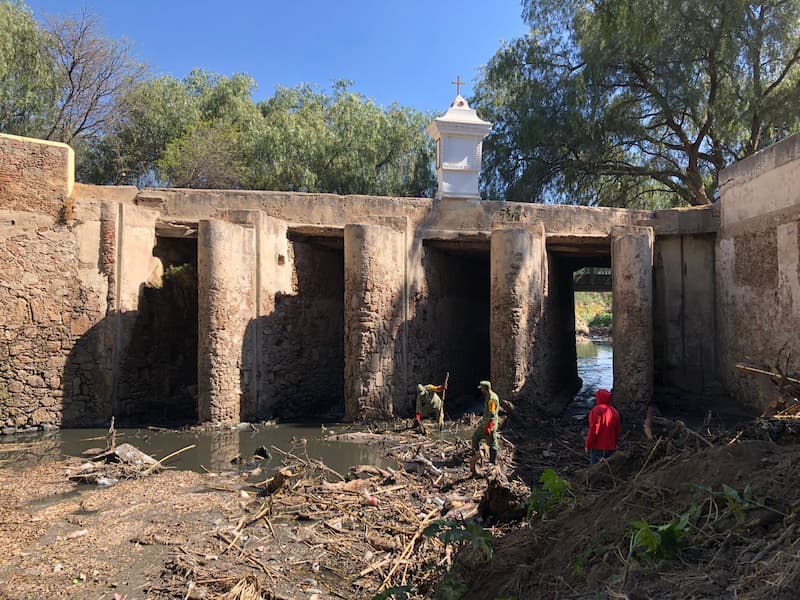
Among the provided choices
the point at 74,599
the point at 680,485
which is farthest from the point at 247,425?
the point at 680,485

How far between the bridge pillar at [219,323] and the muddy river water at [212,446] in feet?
1.83

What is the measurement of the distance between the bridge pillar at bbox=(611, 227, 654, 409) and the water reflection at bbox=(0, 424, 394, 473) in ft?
17.3

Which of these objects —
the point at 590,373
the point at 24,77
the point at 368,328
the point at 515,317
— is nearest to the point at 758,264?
the point at 515,317

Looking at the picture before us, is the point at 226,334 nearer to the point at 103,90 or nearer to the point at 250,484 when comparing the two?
the point at 250,484

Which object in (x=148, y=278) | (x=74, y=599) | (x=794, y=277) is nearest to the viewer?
(x=74, y=599)

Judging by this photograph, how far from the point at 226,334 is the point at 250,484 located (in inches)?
151

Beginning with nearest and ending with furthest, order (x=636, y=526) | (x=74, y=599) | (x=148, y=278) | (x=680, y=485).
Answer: (x=636, y=526), (x=680, y=485), (x=74, y=599), (x=148, y=278)

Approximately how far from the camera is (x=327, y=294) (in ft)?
44.7

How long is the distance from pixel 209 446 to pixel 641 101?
18213mm

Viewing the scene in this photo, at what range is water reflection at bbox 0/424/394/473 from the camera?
347 inches

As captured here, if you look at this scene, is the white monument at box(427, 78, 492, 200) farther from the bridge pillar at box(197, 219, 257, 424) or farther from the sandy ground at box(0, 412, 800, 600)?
the sandy ground at box(0, 412, 800, 600)

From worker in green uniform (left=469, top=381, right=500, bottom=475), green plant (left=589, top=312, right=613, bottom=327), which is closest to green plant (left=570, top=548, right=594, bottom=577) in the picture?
worker in green uniform (left=469, top=381, right=500, bottom=475)

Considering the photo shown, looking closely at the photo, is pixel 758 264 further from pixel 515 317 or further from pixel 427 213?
pixel 427 213

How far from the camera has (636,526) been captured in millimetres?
3369
